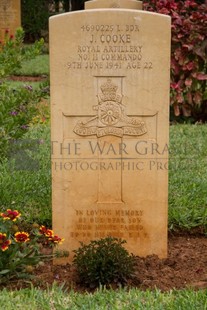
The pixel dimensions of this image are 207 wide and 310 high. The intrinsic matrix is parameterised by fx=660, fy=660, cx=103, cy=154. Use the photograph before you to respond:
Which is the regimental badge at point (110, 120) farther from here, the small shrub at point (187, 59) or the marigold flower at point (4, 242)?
the small shrub at point (187, 59)

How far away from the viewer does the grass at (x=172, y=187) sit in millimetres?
4887

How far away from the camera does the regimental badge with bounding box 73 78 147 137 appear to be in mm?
4082

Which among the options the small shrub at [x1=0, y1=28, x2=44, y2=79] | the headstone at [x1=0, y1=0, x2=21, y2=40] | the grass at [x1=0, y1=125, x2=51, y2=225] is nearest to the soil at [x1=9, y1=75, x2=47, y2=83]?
the headstone at [x1=0, y1=0, x2=21, y2=40]

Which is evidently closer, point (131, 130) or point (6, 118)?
point (131, 130)

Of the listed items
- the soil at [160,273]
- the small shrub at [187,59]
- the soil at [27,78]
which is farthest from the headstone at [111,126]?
the soil at [27,78]

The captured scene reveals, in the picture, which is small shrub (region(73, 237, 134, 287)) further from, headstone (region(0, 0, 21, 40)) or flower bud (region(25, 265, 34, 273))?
headstone (region(0, 0, 21, 40))

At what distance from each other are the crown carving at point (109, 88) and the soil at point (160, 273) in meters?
1.10

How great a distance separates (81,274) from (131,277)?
0.98 feet

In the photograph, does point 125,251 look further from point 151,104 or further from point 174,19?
point 174,19

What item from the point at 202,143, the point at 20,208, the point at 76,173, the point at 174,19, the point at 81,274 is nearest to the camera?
the point at 81,274

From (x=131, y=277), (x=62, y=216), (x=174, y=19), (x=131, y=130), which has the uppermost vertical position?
(x=174, y=19)

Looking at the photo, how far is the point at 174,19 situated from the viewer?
8.88 m

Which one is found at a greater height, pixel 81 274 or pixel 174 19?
pixel 174 19

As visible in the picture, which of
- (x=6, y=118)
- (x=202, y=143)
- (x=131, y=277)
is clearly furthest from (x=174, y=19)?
(x=131, y=277)
